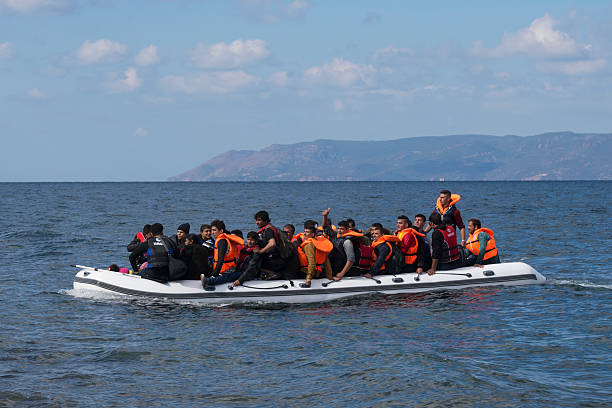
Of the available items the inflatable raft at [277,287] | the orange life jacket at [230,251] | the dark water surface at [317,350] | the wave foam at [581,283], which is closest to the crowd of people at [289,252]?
the orange life jacket at [230,251]

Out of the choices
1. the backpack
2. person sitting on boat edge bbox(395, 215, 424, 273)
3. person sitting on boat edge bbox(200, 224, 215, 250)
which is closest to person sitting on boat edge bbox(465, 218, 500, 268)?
person sitting on boat edge bbox(395, 215, 424, 273)

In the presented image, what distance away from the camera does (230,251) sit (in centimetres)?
1354

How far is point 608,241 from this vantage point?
2762 centimetres

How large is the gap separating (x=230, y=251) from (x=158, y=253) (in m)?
1.43

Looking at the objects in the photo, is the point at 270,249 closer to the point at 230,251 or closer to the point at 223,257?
the point at 230,251

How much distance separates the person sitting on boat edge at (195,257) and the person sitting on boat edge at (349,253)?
261 cm

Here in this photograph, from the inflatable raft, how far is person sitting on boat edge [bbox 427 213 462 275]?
205 millimetres

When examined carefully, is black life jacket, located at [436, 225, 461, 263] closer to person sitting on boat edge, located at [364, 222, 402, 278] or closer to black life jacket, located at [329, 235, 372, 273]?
person sitting on boat edge, located at [364, 222, 402, 278]

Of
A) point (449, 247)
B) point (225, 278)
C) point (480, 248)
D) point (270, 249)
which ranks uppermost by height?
point (270, 249)

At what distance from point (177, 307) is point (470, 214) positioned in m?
38.6

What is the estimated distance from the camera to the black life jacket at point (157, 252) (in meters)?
13.3

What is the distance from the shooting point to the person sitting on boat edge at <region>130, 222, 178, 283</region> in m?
13.3

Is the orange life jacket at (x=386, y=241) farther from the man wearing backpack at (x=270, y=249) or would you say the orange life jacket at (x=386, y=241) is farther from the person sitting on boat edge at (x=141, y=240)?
the person sitting on boat edge at (x=141, y=240)

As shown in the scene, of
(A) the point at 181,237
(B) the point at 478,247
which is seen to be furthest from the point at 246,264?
(B) the point at 478,247
